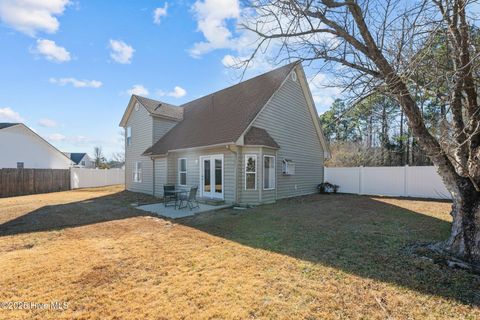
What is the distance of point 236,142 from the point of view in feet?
34.4

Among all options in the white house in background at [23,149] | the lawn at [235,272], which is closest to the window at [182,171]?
the lawn at [235,272]

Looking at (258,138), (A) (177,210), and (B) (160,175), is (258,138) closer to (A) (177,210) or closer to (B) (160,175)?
(A) (177,210)

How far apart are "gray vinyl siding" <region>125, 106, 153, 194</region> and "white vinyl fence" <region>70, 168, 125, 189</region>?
828 cm

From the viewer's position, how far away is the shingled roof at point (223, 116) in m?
11.7

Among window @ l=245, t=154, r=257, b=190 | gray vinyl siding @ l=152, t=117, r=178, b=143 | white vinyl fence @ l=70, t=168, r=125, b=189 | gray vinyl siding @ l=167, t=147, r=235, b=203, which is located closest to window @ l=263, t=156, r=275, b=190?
window @ l=245, t=154, r=257, b=190

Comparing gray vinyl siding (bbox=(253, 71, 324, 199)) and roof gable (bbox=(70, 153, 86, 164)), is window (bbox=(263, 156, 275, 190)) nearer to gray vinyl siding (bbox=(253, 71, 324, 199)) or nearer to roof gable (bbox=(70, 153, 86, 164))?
gray vinyl siding (bbox=(253, 71, 324, 199))

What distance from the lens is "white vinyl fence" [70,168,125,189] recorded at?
23.1 meters

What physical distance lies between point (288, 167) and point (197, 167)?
16.1 feet

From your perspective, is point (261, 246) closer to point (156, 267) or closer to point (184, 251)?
point (184, 251)

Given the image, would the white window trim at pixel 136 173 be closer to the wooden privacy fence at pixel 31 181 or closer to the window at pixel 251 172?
the wooden privacy fence at pixel 31 181

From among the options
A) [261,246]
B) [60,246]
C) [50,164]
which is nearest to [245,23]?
[261,246]

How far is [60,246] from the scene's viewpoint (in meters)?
5.66

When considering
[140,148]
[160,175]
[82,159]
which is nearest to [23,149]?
[140,148]

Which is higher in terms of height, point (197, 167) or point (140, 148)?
point (140, 148)
